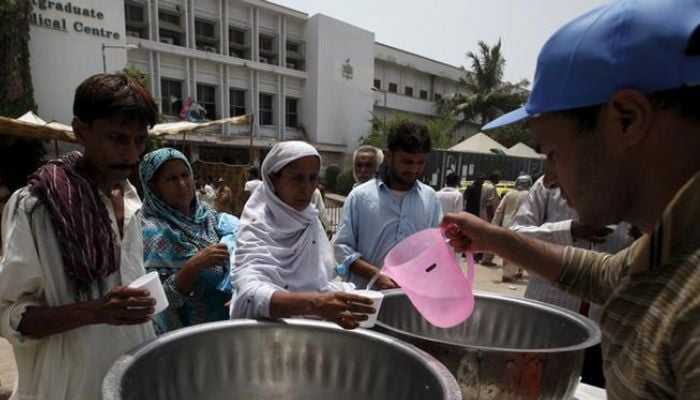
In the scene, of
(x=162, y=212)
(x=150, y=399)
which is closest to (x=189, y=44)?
(x=162, y=212)

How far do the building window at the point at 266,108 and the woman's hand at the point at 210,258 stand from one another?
1834 cm

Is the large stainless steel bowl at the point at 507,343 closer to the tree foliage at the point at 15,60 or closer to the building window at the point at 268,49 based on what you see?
the tree foliage at the point at 15,60

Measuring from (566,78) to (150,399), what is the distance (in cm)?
103

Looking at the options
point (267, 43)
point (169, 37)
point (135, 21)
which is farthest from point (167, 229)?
point (267, 43)

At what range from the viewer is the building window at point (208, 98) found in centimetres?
1752

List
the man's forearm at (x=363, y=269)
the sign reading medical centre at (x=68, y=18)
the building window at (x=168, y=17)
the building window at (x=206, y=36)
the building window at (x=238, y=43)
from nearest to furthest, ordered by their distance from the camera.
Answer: the man's forearm at (x=363, y=269) < the sign reading medical centre at (x=68, y=18) < the building window at (x=168, y=17) < the building window at (x=206, y=36) < the building window at (x=238, y=43)

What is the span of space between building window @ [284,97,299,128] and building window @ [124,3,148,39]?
676 cm

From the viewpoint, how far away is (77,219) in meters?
1.09

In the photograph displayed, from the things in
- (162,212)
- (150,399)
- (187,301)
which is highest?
(162,212)

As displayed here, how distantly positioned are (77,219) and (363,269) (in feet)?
4.13

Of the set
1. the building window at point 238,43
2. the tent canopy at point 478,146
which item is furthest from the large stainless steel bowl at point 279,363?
the building window at point 238,43

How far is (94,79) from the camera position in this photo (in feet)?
3.95

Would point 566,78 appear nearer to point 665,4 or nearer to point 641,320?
point 665,4

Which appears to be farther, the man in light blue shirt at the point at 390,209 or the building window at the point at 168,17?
the building window at the point at 168,17
